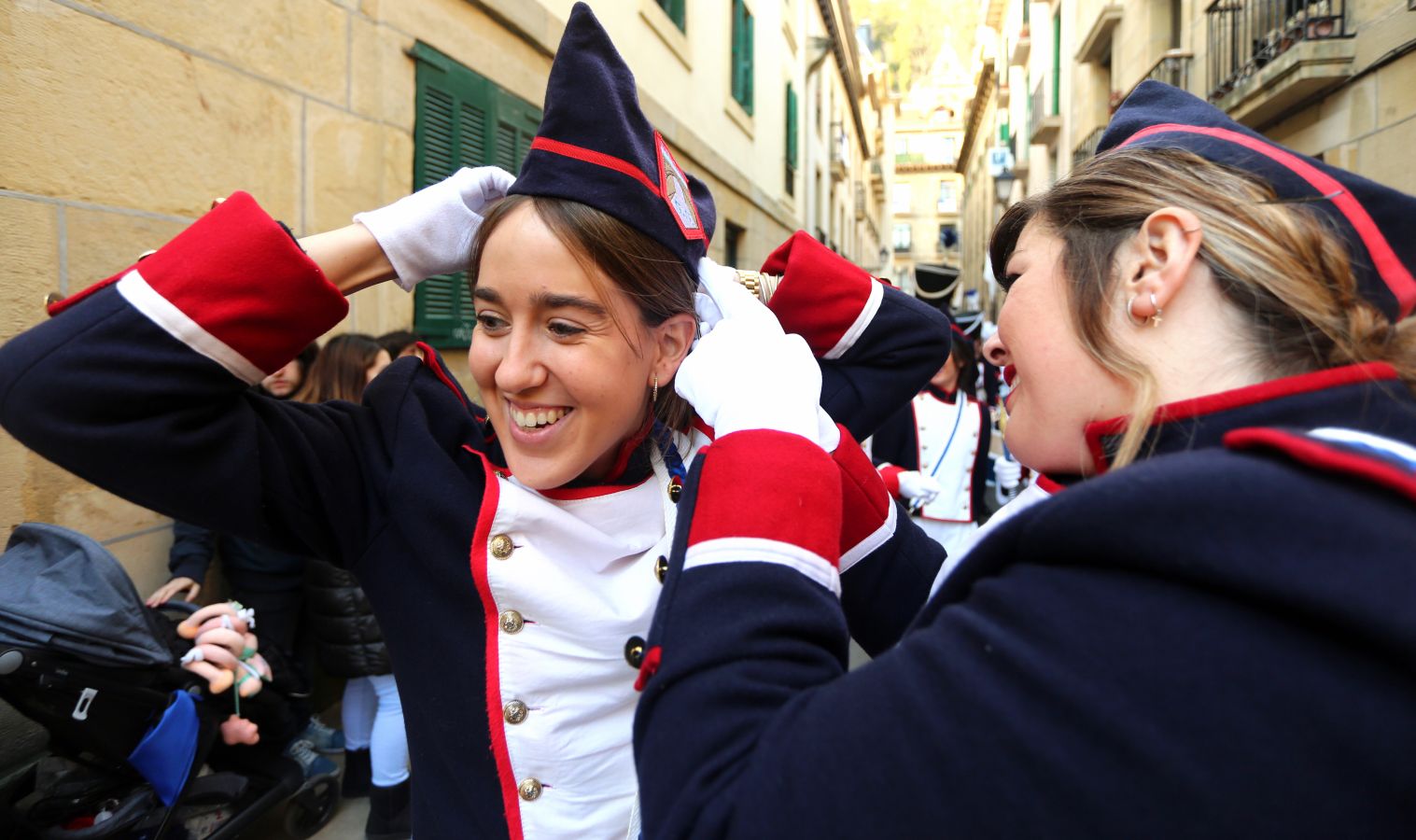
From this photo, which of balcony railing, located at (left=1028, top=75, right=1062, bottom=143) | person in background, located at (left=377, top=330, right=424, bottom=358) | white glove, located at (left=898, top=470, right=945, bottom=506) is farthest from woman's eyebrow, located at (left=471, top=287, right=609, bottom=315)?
balcony railing, located at (left=1028, top=75, right=1062, bottom=143)

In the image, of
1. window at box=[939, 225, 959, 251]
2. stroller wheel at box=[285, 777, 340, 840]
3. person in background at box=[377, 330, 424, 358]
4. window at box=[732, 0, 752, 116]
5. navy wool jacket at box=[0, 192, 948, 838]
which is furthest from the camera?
window at box=[939, 225, 959, 251]

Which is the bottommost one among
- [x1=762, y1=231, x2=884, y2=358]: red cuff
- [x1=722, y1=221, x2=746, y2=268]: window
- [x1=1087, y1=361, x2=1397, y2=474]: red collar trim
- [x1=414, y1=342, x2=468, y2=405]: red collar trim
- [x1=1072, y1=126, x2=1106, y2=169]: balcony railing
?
[x1=1087, y1=361, x2=1397, y2=474]: red collar trim

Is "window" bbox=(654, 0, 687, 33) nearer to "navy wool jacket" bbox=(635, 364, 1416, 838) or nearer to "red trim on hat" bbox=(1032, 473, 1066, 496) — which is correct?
"red trim on hat" bbox=(1032, 473, 1066, 496)

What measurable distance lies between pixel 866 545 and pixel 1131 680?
2.37 feet

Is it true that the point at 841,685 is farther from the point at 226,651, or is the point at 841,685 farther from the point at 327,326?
the point at 226,651

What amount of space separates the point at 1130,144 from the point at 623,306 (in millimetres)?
783

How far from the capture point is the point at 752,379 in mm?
1067

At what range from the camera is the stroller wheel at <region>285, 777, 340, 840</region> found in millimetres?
3025

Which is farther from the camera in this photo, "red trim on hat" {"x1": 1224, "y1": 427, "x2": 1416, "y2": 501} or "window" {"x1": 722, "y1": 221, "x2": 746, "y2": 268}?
"window" {"x1": 722, "y1": 221, "x2": 746, "y2": 268}

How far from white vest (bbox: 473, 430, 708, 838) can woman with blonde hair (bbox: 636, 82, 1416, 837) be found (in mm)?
416

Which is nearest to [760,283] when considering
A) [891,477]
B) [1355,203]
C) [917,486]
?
[1355,203]

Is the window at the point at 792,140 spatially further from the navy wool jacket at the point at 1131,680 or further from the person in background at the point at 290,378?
the navy wool jacket at the point at 1131,680

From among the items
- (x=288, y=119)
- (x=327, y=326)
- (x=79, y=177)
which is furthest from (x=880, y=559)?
(x=288, y=119)

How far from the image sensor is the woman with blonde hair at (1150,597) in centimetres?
60
